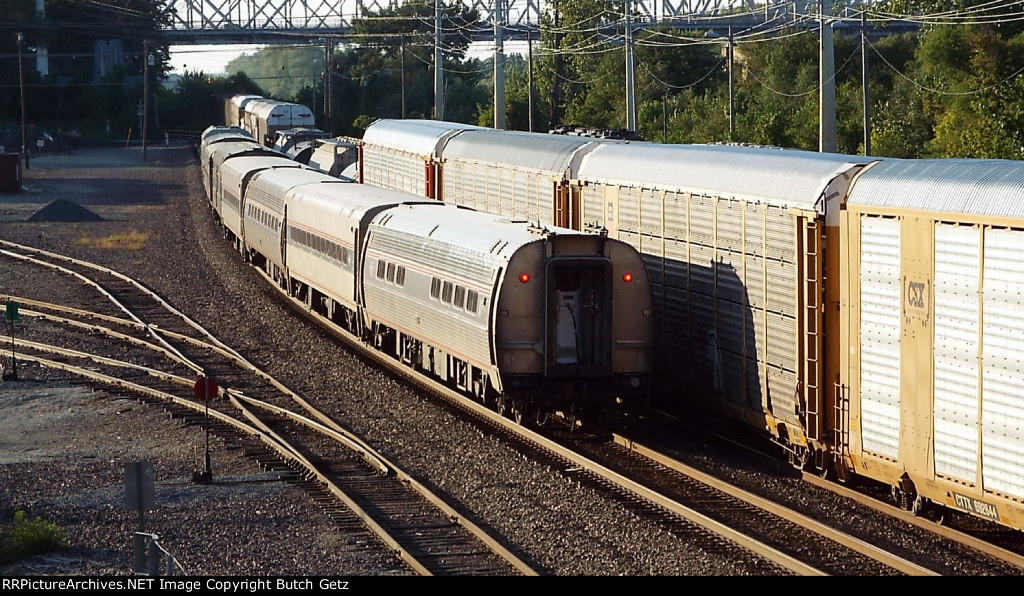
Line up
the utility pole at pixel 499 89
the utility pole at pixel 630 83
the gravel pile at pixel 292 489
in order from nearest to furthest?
the gravel pile at pixel 292 489 < the utility pole at pixel 630 83 < the utility pole at pixel 499 89

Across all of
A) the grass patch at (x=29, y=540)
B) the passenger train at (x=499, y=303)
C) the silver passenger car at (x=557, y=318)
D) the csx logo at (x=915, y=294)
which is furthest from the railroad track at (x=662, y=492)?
the grass patch at (x=29, y=540)

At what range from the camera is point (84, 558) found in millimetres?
14086

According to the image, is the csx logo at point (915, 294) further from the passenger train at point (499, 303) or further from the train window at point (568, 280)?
the train window at point (568, 280)

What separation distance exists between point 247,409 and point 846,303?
10.6m

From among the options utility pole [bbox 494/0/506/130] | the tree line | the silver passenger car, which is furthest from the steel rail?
utility pole [bbox 494/0/506/130]

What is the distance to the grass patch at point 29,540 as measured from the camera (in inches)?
548

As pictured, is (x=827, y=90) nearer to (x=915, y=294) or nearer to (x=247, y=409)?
(x=247, y=409)

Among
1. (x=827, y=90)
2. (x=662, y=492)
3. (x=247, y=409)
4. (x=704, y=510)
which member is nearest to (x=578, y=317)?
(x=662, y=492)

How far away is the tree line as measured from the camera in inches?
1613

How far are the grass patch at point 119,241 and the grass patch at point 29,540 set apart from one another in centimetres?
3349

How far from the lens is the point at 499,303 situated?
18781 millimetres

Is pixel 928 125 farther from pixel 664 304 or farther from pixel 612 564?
pixel 612 564

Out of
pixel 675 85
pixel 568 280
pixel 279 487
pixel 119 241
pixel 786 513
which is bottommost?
pixel 279 487

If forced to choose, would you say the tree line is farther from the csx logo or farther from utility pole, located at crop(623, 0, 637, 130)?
the csx logo
